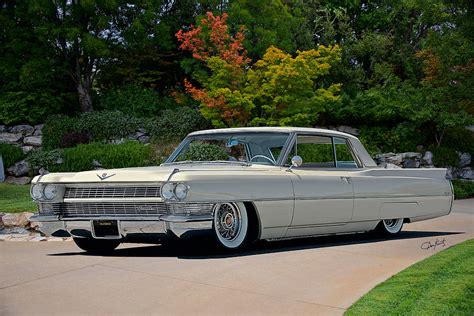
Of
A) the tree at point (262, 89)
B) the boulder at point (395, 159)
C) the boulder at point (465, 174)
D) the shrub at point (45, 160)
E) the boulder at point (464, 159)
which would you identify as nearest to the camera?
the tree at point (262, 89)

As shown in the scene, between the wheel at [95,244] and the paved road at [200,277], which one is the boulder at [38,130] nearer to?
the paved road at [200,277]

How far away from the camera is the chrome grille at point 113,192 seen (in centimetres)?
675

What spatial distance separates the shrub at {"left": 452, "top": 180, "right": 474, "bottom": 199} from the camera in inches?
717

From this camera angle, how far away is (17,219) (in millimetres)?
11172

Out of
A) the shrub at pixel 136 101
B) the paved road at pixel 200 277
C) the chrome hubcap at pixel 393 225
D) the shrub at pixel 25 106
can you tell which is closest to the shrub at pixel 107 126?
the shrub at pixel 136 101

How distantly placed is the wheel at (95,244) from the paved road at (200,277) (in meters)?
0.20

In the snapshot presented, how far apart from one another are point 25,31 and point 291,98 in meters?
9.29

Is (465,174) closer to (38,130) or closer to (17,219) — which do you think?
(38,130)

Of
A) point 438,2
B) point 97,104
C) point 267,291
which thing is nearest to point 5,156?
point 97,104

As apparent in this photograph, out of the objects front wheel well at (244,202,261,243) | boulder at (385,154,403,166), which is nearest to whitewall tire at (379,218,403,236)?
front wheel well at (244,202,261,243)

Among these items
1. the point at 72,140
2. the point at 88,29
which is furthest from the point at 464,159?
the point at 88,29

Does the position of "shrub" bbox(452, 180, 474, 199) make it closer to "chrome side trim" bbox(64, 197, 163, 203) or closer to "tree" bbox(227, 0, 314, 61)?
"tree" bbox(227, 0, 314, 61)

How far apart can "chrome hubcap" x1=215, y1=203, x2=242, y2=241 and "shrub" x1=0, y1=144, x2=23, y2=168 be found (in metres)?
14.3

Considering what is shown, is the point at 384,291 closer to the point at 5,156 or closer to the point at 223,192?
the point at 223,192
